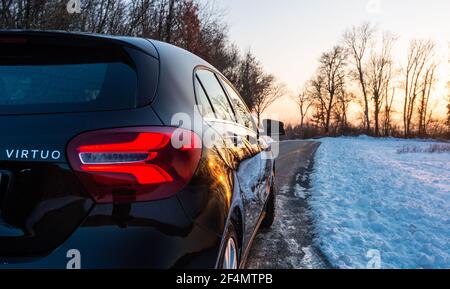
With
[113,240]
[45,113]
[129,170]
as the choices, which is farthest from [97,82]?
[113,240]

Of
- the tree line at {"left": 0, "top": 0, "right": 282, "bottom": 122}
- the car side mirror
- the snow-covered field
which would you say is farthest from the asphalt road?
the tree line at {"left": 0, "top": 0, "right": 282, "bottom": 122}

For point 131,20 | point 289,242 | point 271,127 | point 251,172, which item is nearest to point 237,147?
point 251,172

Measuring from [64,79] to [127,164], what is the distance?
22.4 inches

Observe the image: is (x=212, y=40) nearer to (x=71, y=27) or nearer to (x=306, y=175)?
(x=71, y=27)

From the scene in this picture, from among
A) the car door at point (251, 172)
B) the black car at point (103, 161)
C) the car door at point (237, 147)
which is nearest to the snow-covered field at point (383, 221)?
the car door at point (251, 172)

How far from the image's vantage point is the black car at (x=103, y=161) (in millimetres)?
1541

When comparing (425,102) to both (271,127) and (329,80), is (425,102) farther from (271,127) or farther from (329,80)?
(271,127)

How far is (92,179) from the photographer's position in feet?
5.19

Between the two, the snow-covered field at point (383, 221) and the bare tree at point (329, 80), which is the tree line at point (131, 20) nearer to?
the snow-covered field at point (383, 221)

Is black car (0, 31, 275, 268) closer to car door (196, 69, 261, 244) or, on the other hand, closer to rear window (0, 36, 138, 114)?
rear window (0, 36, 138, 114)

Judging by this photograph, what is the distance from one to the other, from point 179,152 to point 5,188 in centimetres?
70

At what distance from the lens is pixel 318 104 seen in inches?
2613

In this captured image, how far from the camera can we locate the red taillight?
5.20ft

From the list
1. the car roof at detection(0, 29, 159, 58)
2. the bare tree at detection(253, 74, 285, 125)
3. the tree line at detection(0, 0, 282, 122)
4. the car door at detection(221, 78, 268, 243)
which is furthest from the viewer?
the bare tree at detection(253, 74, 285, 125)
